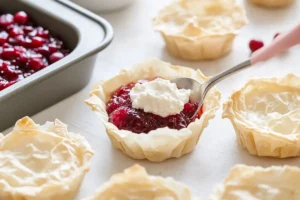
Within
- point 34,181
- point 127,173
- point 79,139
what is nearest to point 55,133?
point 79,139

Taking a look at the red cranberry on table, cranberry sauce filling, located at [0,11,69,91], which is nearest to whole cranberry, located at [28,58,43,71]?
cranberry sauce filling, located at [0,11,69,91]

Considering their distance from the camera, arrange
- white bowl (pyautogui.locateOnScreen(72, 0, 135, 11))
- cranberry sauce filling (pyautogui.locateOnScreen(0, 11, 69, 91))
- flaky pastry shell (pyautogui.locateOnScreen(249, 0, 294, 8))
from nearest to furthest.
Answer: cranberry sauce filling (pyautogui.locateOnScreen(0, 11, 69, 91))
white bowl (pyautogui.locateOnScreen(72, 0, 135, 11))
flaky pastry shell (pyautogui.locateOnScreen(249, 0, 294, 8))

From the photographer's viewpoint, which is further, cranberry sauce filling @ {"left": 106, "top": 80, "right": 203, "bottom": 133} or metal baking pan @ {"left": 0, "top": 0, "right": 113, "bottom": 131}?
metal baking pan @ {"left": 0, "top": 0, "right": 113, "bottom": 131}

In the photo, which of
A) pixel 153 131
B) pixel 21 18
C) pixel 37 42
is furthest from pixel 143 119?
pixel 21 18

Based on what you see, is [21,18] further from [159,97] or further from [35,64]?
[159,97]

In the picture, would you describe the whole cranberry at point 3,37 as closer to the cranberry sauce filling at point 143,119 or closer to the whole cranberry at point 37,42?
the whole cranberry at point 37,42

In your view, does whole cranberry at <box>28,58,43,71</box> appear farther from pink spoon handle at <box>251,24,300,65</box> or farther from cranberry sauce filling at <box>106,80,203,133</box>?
pink spoon handle at <box>251,24,300,65</box>
